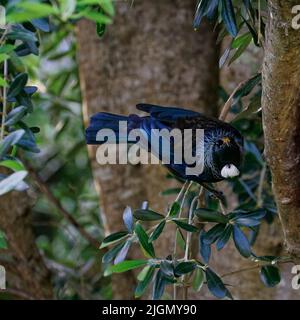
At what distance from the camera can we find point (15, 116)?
1.58 meters

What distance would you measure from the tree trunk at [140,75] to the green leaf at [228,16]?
3.85 ft

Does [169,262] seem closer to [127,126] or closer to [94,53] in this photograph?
[127,126]

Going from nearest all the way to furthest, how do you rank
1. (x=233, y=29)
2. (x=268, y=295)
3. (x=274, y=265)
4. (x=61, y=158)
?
(x=233, y=29), (x=274, y=265), (x=268, y=295), (x=61, y=158)

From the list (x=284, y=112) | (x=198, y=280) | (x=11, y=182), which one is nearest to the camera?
(x=11, y=182)

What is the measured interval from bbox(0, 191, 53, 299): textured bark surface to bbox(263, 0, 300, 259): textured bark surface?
3.87 ft

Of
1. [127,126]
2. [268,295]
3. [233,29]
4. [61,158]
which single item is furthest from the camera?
[61,158]

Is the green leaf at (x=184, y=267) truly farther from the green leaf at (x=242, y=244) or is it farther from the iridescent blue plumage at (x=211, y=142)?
the iridescent blue plumage at (x=211, y=142)

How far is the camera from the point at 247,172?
8.02 feet

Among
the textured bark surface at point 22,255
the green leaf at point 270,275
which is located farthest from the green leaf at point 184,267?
the textured bark surface at point 22,255

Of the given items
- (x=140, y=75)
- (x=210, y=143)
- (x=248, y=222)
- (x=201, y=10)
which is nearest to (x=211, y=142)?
(x=210, y=143)

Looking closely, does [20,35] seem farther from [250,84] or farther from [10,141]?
[250,84]

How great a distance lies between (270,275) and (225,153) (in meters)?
0.32
